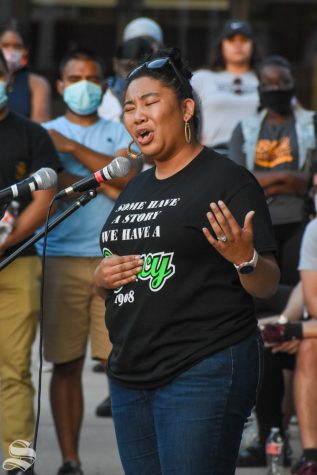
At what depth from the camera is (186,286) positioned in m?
3.88

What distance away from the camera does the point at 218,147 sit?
793cm

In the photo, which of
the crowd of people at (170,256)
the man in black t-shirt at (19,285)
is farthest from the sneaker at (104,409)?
the man in black t-shirt at (19,285)

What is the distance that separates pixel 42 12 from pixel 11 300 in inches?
262

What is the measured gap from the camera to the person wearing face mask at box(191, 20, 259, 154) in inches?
316

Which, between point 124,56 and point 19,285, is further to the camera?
point 124,56

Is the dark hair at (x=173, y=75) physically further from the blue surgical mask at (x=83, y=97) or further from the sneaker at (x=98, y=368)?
the sneaker at (x=98, y=368)

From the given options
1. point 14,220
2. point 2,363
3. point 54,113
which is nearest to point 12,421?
point 2,363

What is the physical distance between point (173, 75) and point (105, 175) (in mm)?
419

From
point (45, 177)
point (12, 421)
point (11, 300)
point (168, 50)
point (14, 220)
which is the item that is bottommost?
point (12, 421)

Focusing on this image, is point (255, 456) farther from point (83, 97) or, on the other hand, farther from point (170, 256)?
point (170, 256)

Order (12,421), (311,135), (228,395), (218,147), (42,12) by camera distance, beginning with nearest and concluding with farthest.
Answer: (228,395), (12,421), (311,135), (218,147), (42,12)

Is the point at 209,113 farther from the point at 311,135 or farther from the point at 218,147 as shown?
the point at 311,135

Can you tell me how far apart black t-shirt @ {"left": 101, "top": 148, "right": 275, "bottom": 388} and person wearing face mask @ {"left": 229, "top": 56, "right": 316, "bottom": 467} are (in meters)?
2.91

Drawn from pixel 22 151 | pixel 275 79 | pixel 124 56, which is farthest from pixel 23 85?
pixel 22 151
